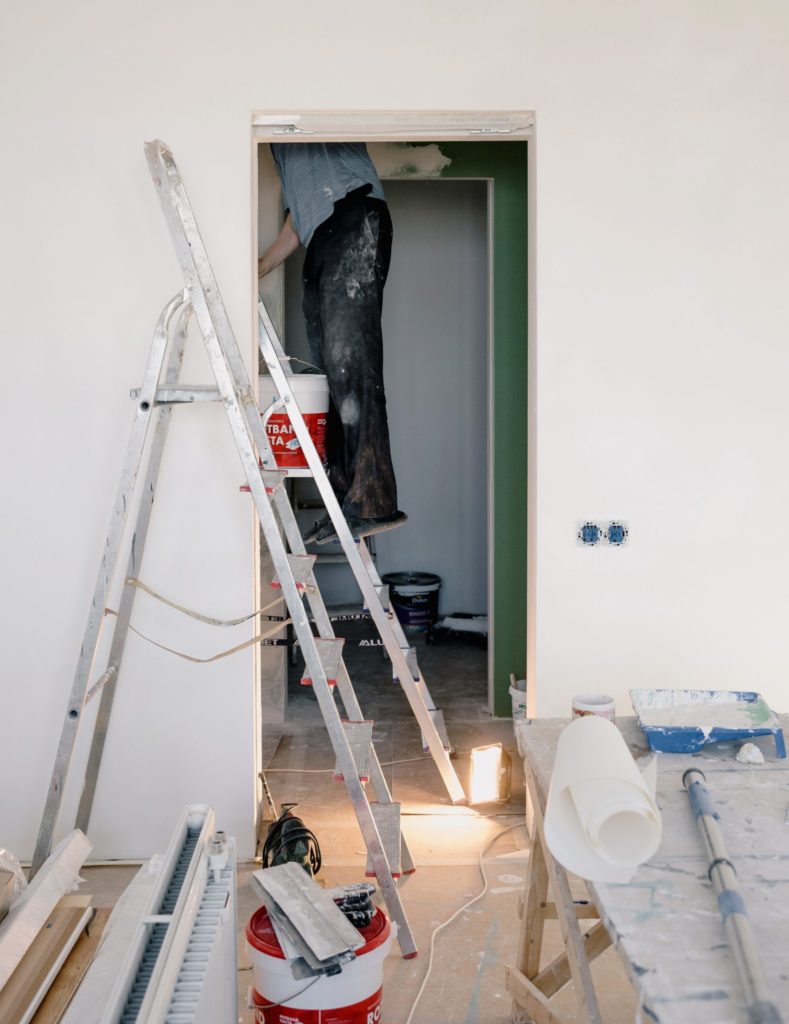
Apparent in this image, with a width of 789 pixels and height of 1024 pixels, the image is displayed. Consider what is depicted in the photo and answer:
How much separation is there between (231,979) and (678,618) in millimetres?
1897

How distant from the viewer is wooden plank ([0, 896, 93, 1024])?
1800 mm

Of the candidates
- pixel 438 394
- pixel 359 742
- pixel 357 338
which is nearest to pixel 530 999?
pixel 359 742

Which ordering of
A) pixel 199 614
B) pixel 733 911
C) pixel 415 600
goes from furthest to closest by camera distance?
pixel 415 600 → pixel 199 614 → pixel 733 911

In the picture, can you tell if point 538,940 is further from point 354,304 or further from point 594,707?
point 354,304

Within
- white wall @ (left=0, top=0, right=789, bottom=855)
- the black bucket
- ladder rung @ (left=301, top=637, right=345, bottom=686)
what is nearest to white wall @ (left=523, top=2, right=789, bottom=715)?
white wall @ (left=0, top=0, right=789, bottom=855)

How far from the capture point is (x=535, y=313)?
3.27 m

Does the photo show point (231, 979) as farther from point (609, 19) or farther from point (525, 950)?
point (609, 19)

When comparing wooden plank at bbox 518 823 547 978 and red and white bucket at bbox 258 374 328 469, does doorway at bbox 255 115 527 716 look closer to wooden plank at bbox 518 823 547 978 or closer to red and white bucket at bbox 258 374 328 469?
red and white bucket at bbox 258 374 328 469

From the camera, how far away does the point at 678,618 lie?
131 inches

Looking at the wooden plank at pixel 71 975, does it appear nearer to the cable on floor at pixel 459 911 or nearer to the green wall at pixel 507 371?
the cable on floor at pixel 459 911

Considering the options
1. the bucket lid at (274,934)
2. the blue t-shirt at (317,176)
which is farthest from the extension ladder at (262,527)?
the blue t-shirt at (317,176)

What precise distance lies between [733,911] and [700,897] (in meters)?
0.11

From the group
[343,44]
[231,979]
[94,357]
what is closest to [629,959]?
[231,979]

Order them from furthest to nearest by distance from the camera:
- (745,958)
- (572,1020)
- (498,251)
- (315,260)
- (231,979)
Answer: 1. (498,251)
2. (315,260)
3. (572,1020)
4. (231,979)
5. (745,958)
